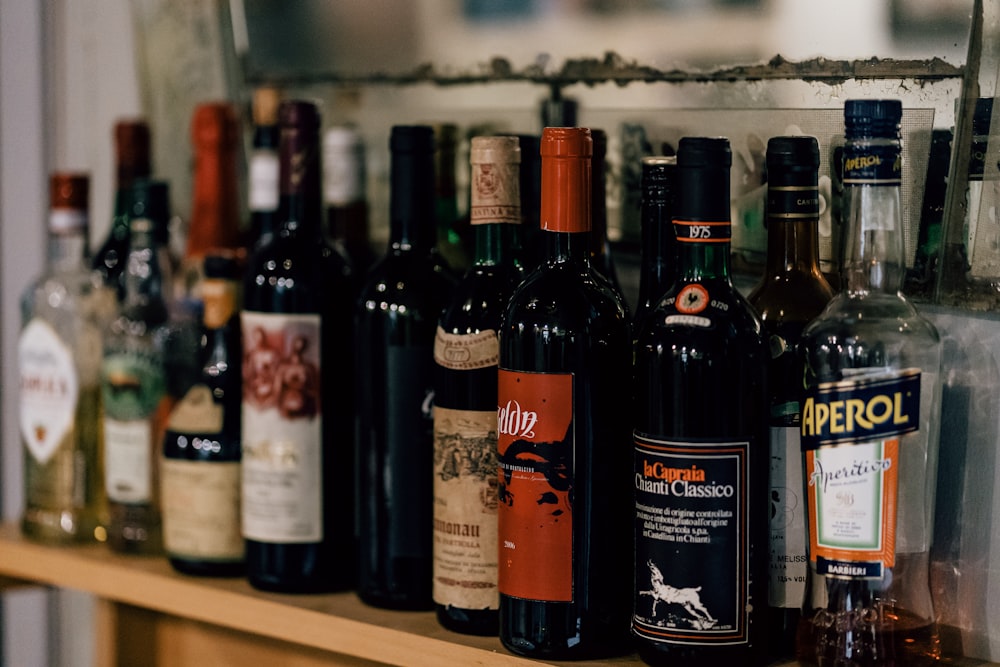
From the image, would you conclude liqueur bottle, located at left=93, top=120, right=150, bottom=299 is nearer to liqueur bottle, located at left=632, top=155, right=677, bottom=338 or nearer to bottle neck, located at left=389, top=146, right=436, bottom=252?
bottle neck, located at left=389, top=146, right=436, bottom=252

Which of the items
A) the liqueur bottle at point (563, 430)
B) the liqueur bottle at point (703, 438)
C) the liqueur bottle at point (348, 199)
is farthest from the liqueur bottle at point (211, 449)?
the liqueur bottle at point (703, 438)

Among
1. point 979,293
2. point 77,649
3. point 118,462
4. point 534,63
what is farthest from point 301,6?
point 77,649

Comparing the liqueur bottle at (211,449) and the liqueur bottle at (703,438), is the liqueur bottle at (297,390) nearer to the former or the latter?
the liqueur bottle at (211,449)

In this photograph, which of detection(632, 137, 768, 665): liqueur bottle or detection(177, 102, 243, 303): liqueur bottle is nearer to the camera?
detection(632, 137, 768, 665): liqueur bottle

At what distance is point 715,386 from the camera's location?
33.0 inches

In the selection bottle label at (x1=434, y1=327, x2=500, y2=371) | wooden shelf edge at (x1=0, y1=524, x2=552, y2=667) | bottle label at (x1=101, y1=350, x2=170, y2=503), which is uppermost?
bottle label at (x1=434, y1=327, x2=500, y2=371)

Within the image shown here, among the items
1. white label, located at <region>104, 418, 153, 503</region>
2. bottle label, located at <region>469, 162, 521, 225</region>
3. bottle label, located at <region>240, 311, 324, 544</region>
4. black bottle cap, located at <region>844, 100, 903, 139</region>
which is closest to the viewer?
black bottle cap, located at <region>844, 100, 903, 139</region>

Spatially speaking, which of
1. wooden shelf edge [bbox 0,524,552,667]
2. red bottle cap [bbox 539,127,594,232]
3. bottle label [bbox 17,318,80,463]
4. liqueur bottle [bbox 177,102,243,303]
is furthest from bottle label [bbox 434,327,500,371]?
bottle label [bbox 17,318,80,463]

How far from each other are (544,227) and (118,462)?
547 millimetres

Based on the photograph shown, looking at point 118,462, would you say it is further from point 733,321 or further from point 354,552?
point 733,321

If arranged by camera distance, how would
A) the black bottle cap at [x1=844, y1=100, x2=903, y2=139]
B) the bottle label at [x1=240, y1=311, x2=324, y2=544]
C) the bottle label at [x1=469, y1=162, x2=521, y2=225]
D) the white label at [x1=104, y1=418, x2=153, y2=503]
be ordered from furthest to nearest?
the white label at [x1=104, y1=418, x2=153, y2=503] → the bottle label at [x1=240, y1=311, x2=324, y2=544] → the bottle label at [x1=469, y1=162, x2=521, y2=225] → the black bottle cap at [x1=844, y1=100, x2=903, y2=139]

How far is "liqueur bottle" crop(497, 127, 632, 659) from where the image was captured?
0.87 metres

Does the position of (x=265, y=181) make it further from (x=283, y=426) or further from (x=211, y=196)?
(x=283, y=426)

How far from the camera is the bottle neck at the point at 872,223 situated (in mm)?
837
